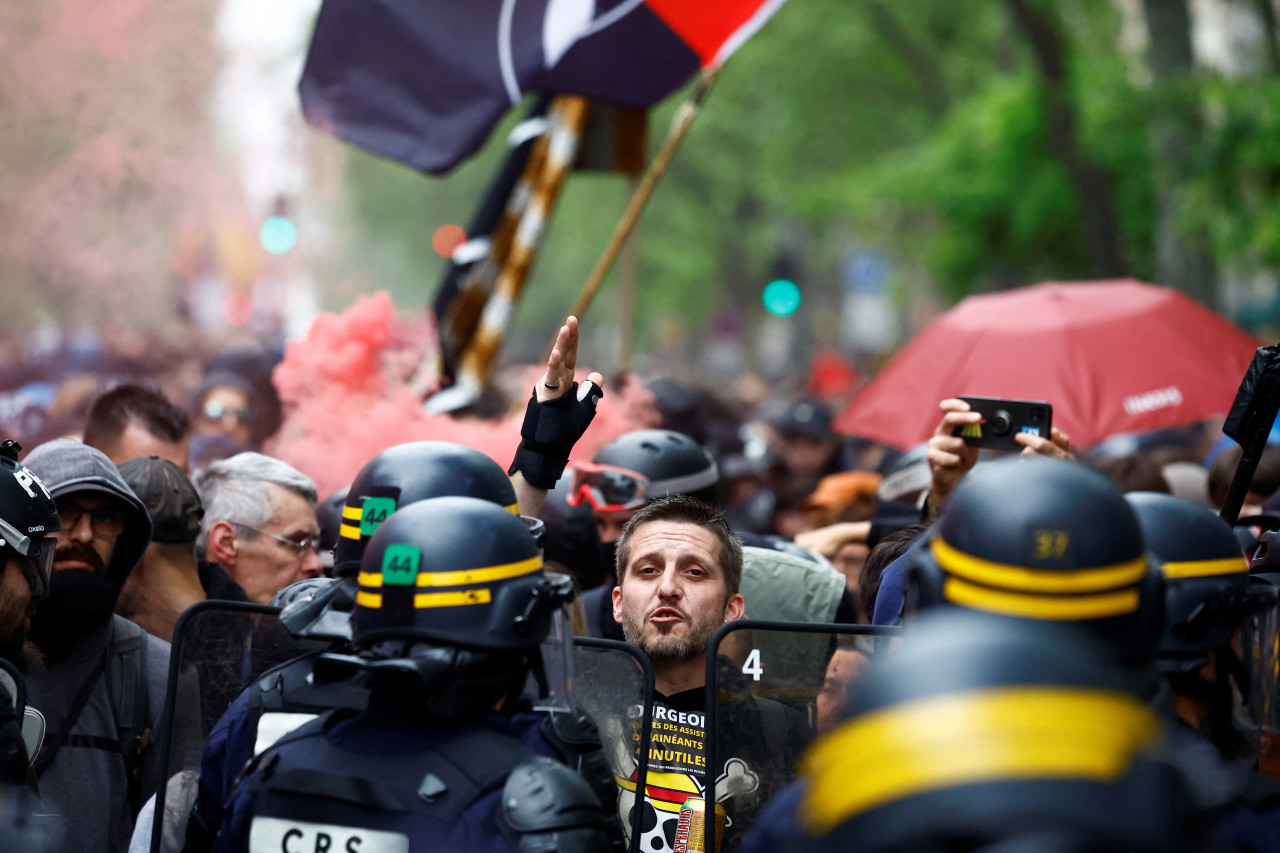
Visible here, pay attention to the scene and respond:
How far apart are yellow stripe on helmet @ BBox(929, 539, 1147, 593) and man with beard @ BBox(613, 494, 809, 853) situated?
1.21 metres

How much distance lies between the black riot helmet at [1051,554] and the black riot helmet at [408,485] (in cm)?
131

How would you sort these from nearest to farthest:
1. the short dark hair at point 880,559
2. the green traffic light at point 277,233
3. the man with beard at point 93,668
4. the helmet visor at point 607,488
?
1. the man with beard at point 93,668
2. the short dark hair at point 880,559
3. the helmet visor at point 607,488
4. the green traffic light at point 277,233

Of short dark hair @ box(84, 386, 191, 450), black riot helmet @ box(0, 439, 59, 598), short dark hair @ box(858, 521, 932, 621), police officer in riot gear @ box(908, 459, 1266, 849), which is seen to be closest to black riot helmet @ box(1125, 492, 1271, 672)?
police officer in riot gear @ box(908, 459, 1266, 849)

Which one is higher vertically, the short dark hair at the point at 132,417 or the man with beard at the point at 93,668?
the short dark hair at the point at 132,417

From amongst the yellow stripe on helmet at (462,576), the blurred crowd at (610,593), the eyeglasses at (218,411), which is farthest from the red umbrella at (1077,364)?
the yellow stripe on helmet at (462,576)

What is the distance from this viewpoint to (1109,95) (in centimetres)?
1306

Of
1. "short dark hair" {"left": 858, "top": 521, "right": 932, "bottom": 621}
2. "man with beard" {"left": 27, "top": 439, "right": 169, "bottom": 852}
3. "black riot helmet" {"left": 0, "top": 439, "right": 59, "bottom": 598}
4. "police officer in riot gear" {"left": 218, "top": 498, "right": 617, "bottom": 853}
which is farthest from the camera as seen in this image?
"short dark hair" {"left": 858, "top": 521, "right": 932, "bottom": 621}

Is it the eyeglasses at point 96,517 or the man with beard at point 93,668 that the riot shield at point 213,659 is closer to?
the man with beard at point 93,668

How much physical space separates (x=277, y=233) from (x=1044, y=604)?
17.8 metres

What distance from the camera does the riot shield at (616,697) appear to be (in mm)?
3127

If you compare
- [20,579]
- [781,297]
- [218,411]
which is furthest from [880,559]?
[781,297]

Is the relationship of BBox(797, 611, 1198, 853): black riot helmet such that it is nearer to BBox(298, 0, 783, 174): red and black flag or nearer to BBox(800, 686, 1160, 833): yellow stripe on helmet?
BBox(800, 686, 1160, 833): yellow stripe on helmet

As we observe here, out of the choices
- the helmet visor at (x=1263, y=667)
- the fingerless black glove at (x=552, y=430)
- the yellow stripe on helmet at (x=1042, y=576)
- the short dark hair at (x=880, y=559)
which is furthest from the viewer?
the short dark hair at (x=880, y=559)

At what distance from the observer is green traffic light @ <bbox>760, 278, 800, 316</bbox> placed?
1691 cm
